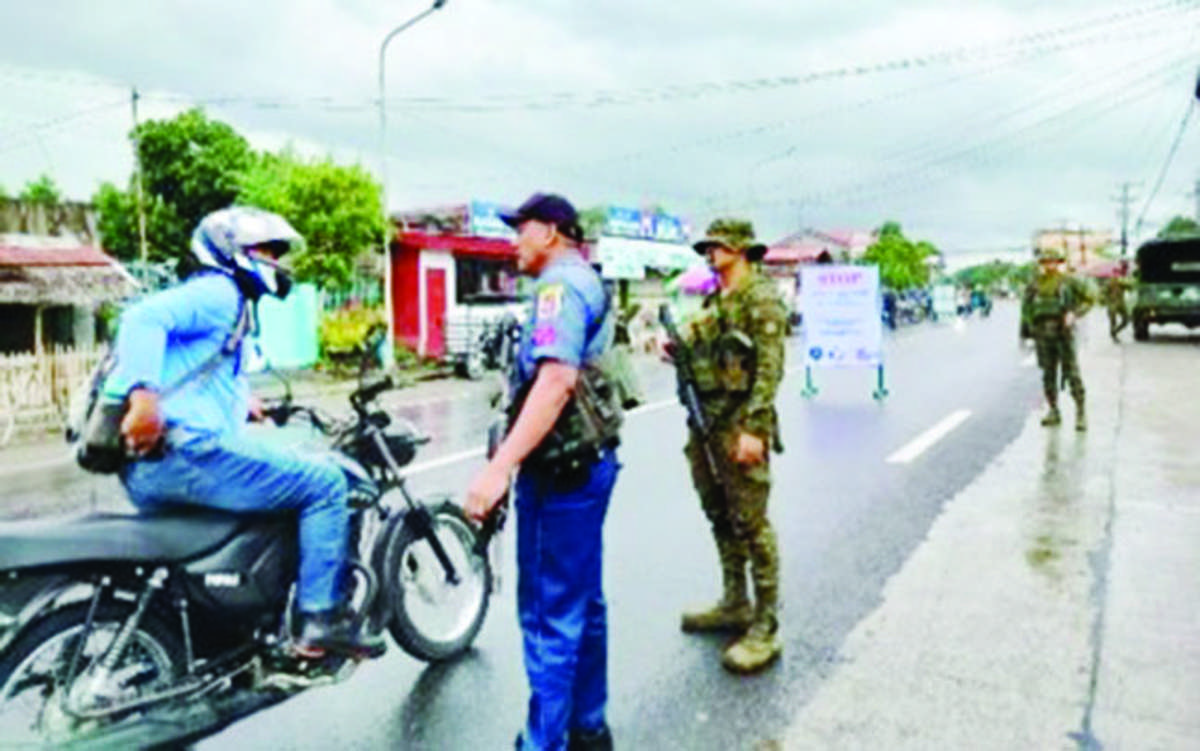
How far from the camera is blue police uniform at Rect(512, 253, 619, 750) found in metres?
3.43

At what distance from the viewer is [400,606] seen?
4.36 metres

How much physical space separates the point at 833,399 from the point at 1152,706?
11.5 m

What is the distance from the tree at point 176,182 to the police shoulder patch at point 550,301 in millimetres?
33246

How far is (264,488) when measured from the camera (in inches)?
142

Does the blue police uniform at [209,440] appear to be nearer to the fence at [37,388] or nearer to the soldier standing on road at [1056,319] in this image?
the soldier standing on road at [1056,319]

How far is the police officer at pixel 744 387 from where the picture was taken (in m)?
4.70

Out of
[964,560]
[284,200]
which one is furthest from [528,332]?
[284,200]

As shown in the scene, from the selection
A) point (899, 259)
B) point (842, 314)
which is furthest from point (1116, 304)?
point (899, 259)

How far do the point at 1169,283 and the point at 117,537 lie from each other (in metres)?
27.6

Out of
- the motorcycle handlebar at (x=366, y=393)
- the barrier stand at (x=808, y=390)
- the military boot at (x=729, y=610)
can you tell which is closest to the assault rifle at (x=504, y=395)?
the motorcycle handlebar at (x=366, y=393)

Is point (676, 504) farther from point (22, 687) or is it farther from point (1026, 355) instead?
point (1026, 355)

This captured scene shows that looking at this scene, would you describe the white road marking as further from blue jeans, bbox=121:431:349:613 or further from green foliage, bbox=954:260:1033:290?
green foliage, bbox=954:260:1033:290

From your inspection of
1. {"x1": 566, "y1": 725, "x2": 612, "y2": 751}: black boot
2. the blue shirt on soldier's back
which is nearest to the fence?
{"x1": 566, "y1": 725, "x2": 612, "y2": 751}: black boot

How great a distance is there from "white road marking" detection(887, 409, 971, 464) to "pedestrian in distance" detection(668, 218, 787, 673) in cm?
530
